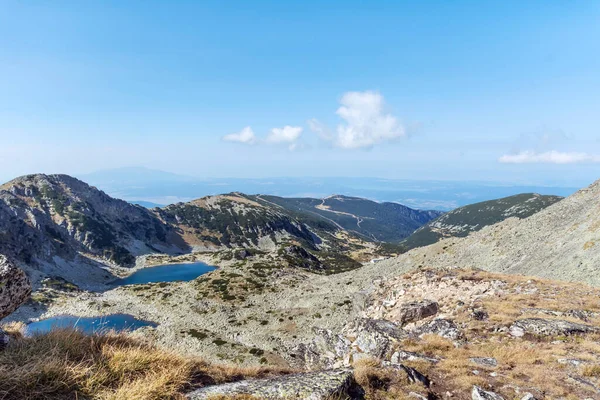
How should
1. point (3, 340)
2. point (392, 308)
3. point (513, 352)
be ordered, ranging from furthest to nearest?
point (392, 308), point (513, 352), point (3, 340)

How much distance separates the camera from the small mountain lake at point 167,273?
5113 inches

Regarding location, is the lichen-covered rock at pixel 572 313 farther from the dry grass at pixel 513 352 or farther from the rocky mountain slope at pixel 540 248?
the rocky mountain slope at pixel 540 248

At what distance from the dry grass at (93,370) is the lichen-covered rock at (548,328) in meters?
16.1

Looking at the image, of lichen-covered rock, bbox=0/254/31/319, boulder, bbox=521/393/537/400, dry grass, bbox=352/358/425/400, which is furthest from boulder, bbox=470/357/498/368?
lichen-covered rock, bbox=0/254/31/319

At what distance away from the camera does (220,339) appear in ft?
174

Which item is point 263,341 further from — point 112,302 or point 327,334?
point 112,302

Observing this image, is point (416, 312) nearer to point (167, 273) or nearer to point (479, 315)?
point (479, 315)

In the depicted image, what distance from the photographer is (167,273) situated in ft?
463

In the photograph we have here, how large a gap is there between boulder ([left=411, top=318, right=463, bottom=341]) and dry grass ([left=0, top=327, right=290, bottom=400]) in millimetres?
11996

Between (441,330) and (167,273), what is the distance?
475 ft

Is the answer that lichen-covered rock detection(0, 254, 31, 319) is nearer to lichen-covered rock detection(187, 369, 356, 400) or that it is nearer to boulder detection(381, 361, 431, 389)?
lichen-covered rock detection(187, 369, 356, 400)

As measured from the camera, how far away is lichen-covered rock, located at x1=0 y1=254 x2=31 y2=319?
7.95m

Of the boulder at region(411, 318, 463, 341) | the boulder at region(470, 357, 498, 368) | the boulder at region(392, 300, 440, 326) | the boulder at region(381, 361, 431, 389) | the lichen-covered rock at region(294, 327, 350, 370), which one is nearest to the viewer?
the boulder at region(381, 361, 431, 389)

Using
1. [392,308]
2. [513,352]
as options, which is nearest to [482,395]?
[513,352]
